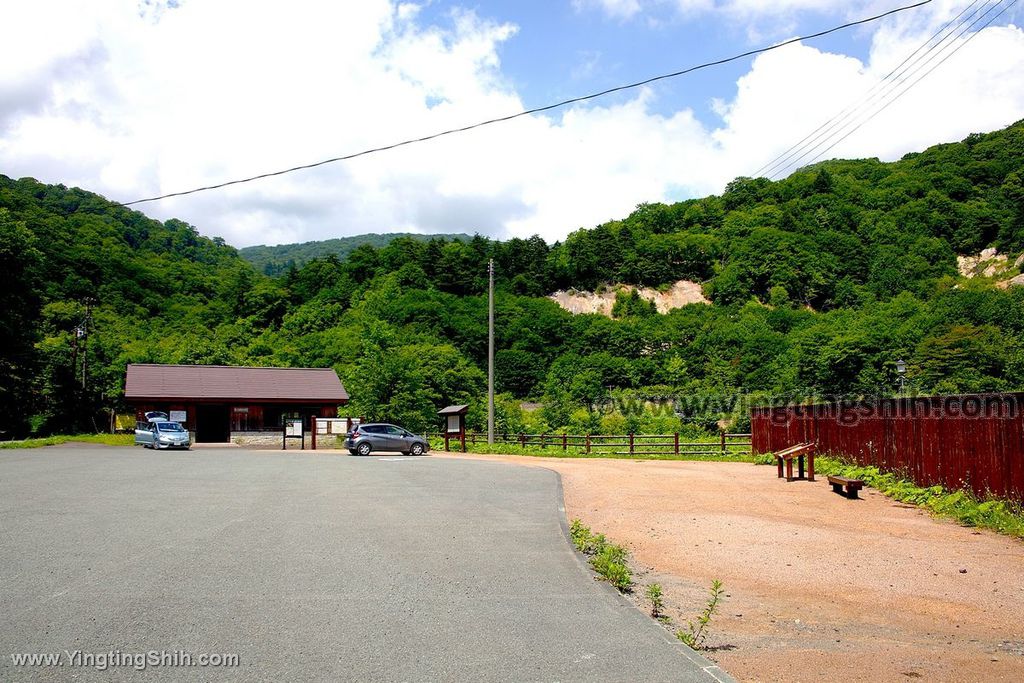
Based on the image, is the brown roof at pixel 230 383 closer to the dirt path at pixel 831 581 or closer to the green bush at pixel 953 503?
the dirt path at pixel 831 581

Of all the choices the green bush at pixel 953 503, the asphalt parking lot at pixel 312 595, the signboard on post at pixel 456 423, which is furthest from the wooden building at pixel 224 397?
the green bush at pixel 953 503

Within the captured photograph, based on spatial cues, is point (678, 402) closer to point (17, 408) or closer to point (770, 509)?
point (17, 408)

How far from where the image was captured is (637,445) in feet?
118

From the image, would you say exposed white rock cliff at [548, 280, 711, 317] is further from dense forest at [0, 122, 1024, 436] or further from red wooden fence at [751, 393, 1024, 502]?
red wooden fence at [751, 393, 1024, 502]

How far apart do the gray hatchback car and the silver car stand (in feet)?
28.3

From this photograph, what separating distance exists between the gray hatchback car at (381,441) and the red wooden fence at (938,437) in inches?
687

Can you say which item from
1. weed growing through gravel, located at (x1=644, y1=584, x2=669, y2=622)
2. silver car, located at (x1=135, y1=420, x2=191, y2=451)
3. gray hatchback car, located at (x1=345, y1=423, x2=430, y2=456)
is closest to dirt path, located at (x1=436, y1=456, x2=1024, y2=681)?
weed growing through gravel, located at (x1=644, y1=584, x2=669, y2=622)

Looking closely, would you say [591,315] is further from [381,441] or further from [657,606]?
[657,606]

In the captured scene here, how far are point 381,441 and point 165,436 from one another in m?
10.8

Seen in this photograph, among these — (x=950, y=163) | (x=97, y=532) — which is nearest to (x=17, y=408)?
(x=97, y=532)

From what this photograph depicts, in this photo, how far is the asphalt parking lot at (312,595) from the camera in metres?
5.27

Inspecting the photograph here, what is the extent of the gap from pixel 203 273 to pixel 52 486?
3946 inches

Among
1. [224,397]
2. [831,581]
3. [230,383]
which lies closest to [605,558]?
[831,581]

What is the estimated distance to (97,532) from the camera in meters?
9.98
